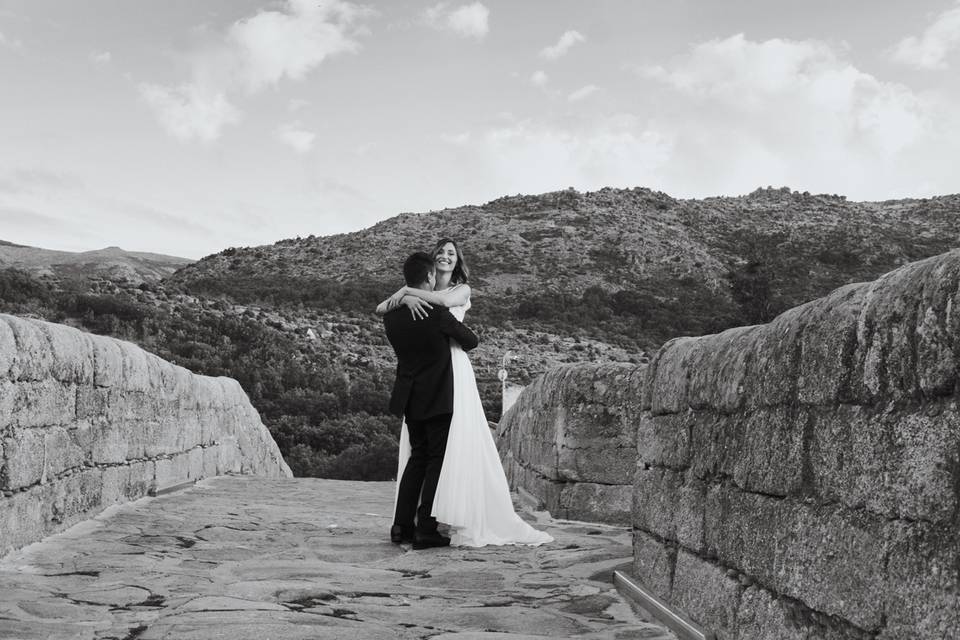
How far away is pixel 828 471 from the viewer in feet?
8.13

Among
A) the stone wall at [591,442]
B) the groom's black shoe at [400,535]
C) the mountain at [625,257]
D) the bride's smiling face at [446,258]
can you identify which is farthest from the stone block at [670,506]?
the mountain at [625,257]

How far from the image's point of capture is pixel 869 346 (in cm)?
230

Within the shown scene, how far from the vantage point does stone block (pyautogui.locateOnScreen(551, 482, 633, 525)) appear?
6.68 metres

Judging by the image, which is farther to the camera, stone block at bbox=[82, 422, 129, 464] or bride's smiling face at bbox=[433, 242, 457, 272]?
bride's smiling face at bbox=[433, 242, 457, 272]

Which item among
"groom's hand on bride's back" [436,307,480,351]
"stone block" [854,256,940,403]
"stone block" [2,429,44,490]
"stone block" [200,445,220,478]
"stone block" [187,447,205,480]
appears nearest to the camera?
"stone block" [854,256,940,403]

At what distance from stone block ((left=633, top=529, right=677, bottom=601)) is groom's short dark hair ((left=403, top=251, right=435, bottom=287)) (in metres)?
2.10

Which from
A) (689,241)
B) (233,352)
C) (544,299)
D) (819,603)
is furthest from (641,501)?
(689,241)

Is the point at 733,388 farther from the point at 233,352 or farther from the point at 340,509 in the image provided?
the point at 233,352

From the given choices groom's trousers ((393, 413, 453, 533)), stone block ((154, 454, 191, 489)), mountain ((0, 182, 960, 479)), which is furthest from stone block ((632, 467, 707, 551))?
mountain ((0, 182, 960, 479))

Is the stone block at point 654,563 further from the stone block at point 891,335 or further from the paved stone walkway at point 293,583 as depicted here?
the stone block at point 891,335

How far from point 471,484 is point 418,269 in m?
1.27

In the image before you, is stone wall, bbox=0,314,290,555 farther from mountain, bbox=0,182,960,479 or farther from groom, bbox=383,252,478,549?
mountain, bbox=0,182,960,479

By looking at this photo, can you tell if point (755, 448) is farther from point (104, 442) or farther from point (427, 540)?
point (104, 442)

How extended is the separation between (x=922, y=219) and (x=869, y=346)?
2187 inches
